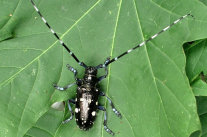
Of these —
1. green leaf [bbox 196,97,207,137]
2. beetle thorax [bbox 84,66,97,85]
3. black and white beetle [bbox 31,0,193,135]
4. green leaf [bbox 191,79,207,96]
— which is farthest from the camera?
green leaf [bbox 196,97,207,137]

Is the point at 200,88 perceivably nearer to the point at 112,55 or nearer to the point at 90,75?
the point at 112,55

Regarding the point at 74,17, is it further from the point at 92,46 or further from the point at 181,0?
the point at 181,0

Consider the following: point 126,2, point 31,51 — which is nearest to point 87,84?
point 31,51

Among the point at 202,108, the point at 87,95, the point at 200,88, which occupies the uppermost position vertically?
the point at 87,95

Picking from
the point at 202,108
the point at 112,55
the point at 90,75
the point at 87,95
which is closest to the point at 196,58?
the point at 202,108

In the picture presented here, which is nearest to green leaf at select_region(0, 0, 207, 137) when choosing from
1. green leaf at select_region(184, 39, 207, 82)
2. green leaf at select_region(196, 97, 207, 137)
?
green leaf at select_region(184, 39, 207, 82)

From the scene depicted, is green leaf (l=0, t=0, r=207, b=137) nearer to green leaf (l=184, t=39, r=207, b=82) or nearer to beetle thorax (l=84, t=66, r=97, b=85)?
beetle thorax (l=84, t=66, r=97, b=85)
